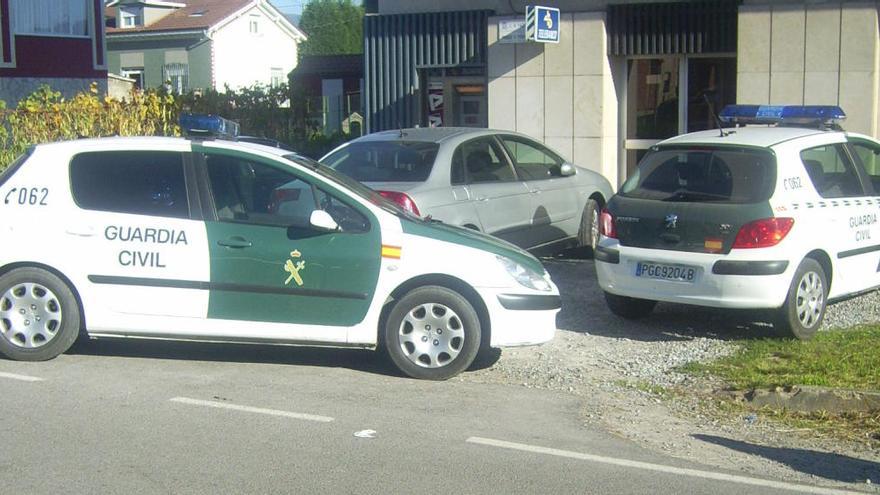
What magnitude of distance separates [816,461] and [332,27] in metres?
71.0

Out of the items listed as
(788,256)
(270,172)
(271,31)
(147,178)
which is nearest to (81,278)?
(147,178)

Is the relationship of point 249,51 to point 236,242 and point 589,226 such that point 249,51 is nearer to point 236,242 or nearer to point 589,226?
point 589,226

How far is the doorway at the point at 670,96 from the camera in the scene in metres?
16.0

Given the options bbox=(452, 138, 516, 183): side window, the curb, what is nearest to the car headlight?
the curb

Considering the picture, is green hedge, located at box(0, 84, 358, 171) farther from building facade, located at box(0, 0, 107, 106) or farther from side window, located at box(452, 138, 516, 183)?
building facade, located at box(0, 0, 107, 106)

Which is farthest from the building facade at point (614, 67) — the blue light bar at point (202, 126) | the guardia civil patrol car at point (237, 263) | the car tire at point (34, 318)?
the car tire at point (34, 318)

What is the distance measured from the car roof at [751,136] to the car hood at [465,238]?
1996 millimetres

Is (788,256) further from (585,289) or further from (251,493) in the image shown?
(251,493)

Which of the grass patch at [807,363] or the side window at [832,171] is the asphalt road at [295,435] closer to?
the grass patch at [807,363]

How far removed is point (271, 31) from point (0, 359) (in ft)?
172

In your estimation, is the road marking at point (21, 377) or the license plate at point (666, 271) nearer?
the road marking at point (21, 377)

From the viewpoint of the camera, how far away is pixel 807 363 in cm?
830

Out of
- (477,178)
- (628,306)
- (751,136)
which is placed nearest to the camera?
(751,136)

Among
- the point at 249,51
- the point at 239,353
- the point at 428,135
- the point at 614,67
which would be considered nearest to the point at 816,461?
the point at 239,353
